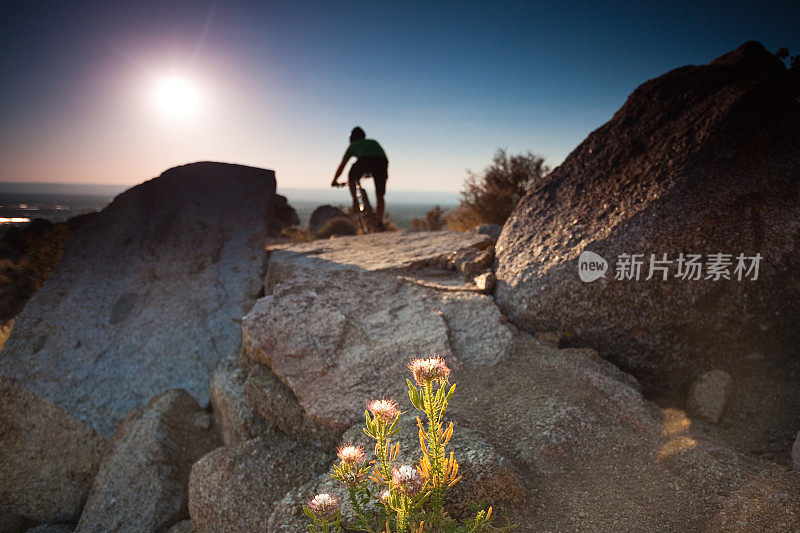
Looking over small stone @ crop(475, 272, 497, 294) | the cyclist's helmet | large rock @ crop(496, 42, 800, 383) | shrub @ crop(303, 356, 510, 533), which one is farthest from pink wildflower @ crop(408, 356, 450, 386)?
the cyclist's helmet

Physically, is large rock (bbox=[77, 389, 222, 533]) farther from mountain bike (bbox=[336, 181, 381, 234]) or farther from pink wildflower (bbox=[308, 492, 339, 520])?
mountain bike (bbox=[336, 181, 381, 234])

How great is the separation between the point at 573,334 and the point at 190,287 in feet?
13.3

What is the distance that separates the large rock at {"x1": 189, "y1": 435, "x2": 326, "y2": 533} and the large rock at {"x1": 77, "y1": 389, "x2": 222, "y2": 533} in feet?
2.07

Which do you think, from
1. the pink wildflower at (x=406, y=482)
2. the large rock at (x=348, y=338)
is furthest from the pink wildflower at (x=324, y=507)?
the large rock at (x=348, y=338)

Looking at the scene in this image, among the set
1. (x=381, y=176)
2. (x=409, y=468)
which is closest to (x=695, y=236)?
(x=409, y=468)

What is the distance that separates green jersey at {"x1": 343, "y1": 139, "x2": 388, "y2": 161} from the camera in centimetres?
678

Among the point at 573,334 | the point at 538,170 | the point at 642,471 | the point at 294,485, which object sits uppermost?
the point at 538,170

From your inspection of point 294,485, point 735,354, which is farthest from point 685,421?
point 294,485

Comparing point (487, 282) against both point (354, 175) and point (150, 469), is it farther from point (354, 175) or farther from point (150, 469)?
point (354, 175)

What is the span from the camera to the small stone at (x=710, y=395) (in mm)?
2656

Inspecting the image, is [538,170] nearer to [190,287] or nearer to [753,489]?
[190,287]

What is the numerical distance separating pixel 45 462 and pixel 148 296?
174 centimetres

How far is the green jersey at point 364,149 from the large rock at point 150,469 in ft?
15.2

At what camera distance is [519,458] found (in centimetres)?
202
